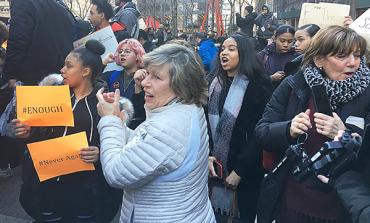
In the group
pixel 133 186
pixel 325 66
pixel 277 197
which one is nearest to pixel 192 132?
pixel 133 186

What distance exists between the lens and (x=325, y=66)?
233 cm

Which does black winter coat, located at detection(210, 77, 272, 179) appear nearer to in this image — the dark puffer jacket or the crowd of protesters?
the crowd of protesters

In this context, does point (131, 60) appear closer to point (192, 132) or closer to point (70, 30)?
point (70, 30)

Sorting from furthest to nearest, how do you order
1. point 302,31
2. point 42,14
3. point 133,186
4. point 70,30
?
point 302,31
point 70,30
point 42,14
point 133,186

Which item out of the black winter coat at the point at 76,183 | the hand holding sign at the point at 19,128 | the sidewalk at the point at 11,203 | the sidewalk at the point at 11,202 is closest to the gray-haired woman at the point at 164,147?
the black winter coat at the point at 76,183

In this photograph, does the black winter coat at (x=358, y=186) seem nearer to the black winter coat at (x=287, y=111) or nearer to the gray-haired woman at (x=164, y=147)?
the black winter coat at (x=287, y=111)

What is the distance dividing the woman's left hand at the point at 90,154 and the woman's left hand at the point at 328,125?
4.43 feet

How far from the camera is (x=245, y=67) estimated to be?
3.45 metres

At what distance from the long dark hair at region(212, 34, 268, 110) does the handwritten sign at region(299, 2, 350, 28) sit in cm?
124

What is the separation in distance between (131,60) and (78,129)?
4.47 ft

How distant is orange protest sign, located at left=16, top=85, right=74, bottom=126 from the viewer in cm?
263

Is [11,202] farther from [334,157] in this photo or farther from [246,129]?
[334,157]

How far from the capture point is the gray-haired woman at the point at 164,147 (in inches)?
77.9

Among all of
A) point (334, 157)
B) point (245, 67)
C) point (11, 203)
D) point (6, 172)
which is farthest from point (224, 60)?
point (6, 172)
